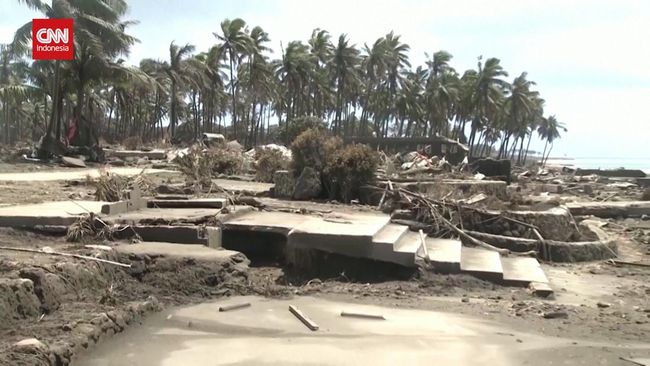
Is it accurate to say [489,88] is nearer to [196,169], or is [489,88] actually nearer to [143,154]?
[143,154]

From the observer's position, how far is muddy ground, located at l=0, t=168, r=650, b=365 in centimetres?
520

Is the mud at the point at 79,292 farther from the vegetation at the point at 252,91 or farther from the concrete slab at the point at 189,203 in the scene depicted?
the vegetation at the point at 252,91

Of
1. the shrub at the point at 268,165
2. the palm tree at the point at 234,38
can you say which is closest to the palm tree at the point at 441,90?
the palm tree at the point at 234,38

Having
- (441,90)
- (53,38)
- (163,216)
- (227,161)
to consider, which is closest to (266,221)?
(163,216)

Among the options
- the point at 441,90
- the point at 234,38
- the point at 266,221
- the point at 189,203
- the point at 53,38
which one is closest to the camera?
the point at 266,221

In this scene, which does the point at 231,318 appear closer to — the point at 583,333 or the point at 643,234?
the point at 583,333

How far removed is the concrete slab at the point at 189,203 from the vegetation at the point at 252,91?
63.4ft

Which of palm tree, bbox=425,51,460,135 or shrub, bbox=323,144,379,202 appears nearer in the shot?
shrub, bbox=323,144,379,202

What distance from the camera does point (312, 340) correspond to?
5.81 metres

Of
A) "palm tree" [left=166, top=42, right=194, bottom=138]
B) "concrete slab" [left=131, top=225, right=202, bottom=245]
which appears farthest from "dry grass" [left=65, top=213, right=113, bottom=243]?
"palm tree" [left=166, top=42, right=194, bottom=138]

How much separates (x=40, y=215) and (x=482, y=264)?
22.2 ft

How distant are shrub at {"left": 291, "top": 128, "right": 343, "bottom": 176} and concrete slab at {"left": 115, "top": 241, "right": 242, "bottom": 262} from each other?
296 inches

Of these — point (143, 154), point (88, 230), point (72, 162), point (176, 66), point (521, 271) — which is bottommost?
point (521, 271)

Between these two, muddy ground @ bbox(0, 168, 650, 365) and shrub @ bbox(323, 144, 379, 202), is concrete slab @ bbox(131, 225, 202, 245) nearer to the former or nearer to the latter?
muddy ground @ bbox(0, 168, 650, 365)
